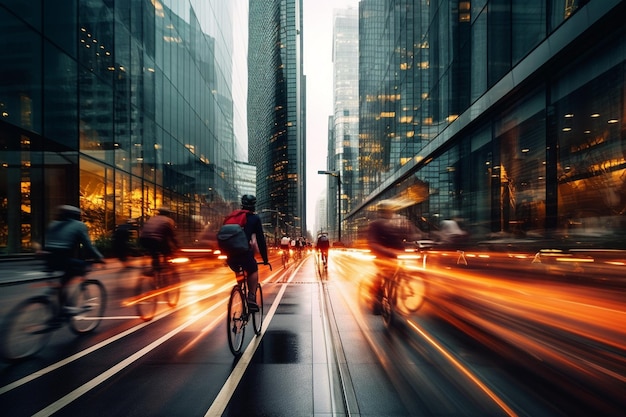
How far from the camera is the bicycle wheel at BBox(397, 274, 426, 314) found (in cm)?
845

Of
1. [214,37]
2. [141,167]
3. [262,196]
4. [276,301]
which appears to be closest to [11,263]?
[141,167]

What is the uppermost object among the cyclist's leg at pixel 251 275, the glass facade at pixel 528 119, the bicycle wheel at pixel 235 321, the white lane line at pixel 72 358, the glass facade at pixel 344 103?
the glass facade at pixel 344 103

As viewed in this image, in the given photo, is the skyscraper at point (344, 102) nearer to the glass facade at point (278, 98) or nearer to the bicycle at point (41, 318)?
the glass facade at point (278, 98)

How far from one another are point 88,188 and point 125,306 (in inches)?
620

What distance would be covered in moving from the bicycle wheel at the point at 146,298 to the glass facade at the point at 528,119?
10485 mm

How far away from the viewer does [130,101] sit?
27.2 meters

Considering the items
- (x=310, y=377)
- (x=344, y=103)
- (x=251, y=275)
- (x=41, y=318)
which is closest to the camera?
(x=310, y=377)

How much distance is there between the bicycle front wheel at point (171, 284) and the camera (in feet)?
26.4

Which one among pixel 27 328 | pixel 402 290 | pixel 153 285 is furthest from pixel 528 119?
pixel 27 328

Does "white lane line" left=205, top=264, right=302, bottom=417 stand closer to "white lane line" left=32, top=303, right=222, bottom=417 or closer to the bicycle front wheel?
"white lane line" left=32, top=303, right=222, bottom=417

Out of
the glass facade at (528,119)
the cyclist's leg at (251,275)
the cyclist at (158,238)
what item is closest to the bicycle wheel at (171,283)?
the cyclist at (158,238)

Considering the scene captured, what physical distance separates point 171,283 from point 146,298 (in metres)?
0.56

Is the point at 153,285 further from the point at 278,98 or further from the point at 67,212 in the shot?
the point at 278,98

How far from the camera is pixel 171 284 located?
8.27m
